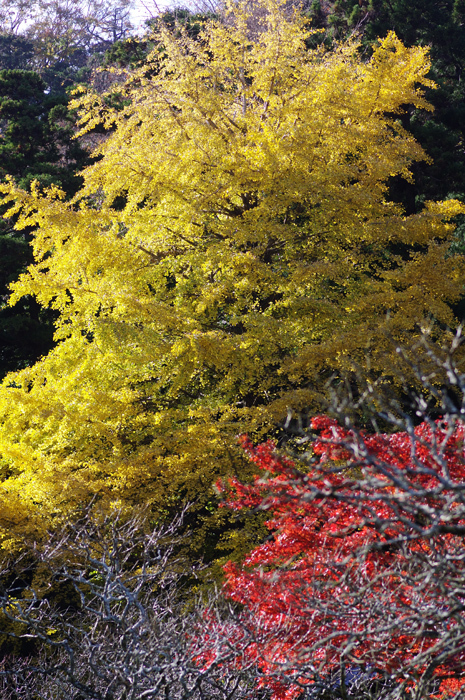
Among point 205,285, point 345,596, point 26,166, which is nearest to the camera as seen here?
point 345,596

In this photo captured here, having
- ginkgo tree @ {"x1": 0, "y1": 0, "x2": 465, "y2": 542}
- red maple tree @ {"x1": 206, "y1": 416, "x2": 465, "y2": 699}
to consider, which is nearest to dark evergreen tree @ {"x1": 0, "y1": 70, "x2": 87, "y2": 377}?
ginkgo tree @ {"x1": 0, "y1": 0, "x2": 465, "y2": 542}

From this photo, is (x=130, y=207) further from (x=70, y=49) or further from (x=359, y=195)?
(x=70, y=49)

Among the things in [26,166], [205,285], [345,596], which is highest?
[26,166]

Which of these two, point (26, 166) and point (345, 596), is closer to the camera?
point (345, 596)

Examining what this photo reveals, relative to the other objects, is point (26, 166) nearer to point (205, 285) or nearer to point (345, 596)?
point (205, 285)

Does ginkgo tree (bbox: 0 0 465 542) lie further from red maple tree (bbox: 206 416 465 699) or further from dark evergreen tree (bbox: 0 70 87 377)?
dark evergreen tree (bbox: 0 70 87 377)

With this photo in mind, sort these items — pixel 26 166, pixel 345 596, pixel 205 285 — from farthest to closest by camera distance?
1. pixel 26 166
2. pixel 205 285
3. pixel 345 596

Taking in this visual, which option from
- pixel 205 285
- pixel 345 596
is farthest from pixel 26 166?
pixel 345 596

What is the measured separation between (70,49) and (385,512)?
122ft

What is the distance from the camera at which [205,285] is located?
10.3 m

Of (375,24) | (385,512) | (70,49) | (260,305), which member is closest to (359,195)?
(260,305)

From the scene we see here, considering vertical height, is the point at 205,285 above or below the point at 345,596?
above

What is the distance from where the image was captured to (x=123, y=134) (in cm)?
1120

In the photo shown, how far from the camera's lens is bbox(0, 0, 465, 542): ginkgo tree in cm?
872
